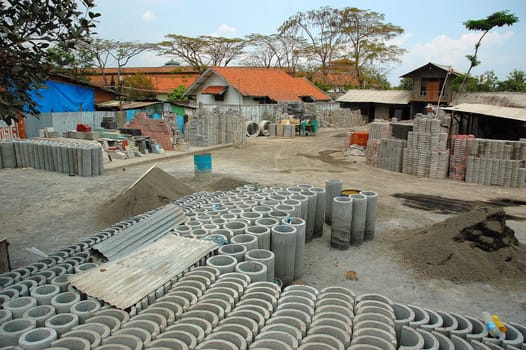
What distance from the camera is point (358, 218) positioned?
8328 mm

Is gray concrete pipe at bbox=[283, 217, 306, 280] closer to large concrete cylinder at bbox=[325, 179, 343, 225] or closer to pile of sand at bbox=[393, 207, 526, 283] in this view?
pile of sand at bbox=[393, 207, 526, 283]

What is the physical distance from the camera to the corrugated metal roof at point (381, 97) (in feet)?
119

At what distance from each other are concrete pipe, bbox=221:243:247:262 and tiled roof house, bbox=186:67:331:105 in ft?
95.7

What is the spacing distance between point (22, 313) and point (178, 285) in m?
1.62

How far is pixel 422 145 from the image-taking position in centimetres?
1502

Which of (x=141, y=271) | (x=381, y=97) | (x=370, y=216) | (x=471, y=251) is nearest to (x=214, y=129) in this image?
(x=370, y=216)

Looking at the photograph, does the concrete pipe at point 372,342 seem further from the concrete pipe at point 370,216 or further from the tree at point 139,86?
the tree at point 139,86

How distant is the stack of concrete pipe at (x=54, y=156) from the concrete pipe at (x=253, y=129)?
14594 mm

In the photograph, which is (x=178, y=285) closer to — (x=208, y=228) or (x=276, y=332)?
(x=276, y=332)

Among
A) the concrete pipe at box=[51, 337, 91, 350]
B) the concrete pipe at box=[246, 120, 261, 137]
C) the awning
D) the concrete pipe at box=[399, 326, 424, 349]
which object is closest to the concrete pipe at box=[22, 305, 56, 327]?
the concrete pipe at box=[51, 337, 91, 350]

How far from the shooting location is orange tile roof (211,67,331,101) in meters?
35.2

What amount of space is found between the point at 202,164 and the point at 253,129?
15.2 m

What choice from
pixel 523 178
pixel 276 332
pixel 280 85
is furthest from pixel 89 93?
pixel 276 332

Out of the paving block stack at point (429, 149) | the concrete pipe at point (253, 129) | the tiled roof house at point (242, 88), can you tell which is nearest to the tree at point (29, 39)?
the paving block stack at point (429, 149)
